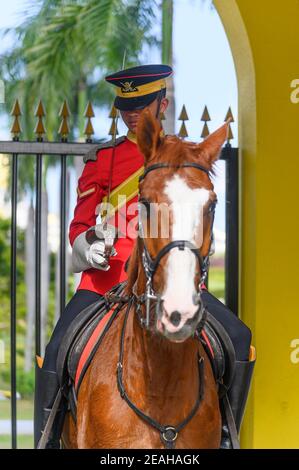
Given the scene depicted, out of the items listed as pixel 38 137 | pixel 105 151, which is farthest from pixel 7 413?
pixel 105 151

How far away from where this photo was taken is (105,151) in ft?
18.6

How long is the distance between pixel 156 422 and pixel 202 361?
37cm

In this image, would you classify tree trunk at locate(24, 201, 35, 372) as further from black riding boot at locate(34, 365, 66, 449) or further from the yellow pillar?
black riding boot at locate(34, 365, 66, 449)

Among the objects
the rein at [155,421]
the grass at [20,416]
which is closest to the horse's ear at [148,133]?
the rein at [155,421]

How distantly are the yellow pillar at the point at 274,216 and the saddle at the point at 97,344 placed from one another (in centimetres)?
161

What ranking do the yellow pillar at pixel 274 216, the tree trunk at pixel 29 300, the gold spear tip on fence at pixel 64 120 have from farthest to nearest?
the tree trunk at pixel 29 300 → the gold spear tip on fence at pixel 64 120 → the yellow pillar at pixel 274 216

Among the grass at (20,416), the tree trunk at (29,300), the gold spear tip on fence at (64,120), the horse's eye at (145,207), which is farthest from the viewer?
the tree trunk at (29,300)

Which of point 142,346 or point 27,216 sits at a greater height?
point 27,216

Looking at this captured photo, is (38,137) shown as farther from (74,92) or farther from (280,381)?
(74,92)

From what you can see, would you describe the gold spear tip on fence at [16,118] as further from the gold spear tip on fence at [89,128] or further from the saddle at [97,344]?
the saddle at [97,344]

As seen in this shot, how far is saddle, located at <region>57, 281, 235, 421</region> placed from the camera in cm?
508

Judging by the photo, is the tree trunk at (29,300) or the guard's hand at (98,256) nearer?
the guard's hand at (98,256)

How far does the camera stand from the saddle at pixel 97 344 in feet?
16.7
